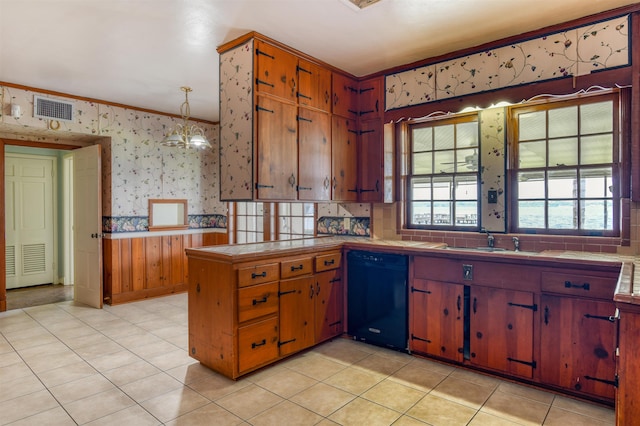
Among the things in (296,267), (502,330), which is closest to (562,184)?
(502,330)

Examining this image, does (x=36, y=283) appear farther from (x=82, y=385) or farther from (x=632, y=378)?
(x=632, y=378)

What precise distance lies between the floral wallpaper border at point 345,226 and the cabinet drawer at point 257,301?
150 cm

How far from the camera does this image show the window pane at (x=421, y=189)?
3.93 meters

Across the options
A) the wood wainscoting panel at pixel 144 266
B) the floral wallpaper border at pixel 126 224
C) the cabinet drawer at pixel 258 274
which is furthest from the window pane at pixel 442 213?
the floral wallpaper border at pixel 126 224

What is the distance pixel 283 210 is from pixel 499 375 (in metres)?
3.32

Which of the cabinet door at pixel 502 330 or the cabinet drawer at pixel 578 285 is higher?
the cabinet drawer at pixel 578 285

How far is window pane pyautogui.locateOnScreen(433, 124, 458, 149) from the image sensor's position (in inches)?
148

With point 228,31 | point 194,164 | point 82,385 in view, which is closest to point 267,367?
point 82,385

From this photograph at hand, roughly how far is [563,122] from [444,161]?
41.3 inches

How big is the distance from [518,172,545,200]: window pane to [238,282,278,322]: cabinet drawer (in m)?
2.33

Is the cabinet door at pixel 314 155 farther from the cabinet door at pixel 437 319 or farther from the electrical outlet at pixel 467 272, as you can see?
the electrical outlet at pixel 467 272

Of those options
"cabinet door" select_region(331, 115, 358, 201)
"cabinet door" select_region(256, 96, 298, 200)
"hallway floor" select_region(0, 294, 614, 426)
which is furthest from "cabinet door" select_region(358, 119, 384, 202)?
"hallway floor" select_region(0, 294, 614, 426)

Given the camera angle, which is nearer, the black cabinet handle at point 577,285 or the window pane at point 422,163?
the black cabinet handle at point 577,285

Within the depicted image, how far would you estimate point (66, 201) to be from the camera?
21.4ft
